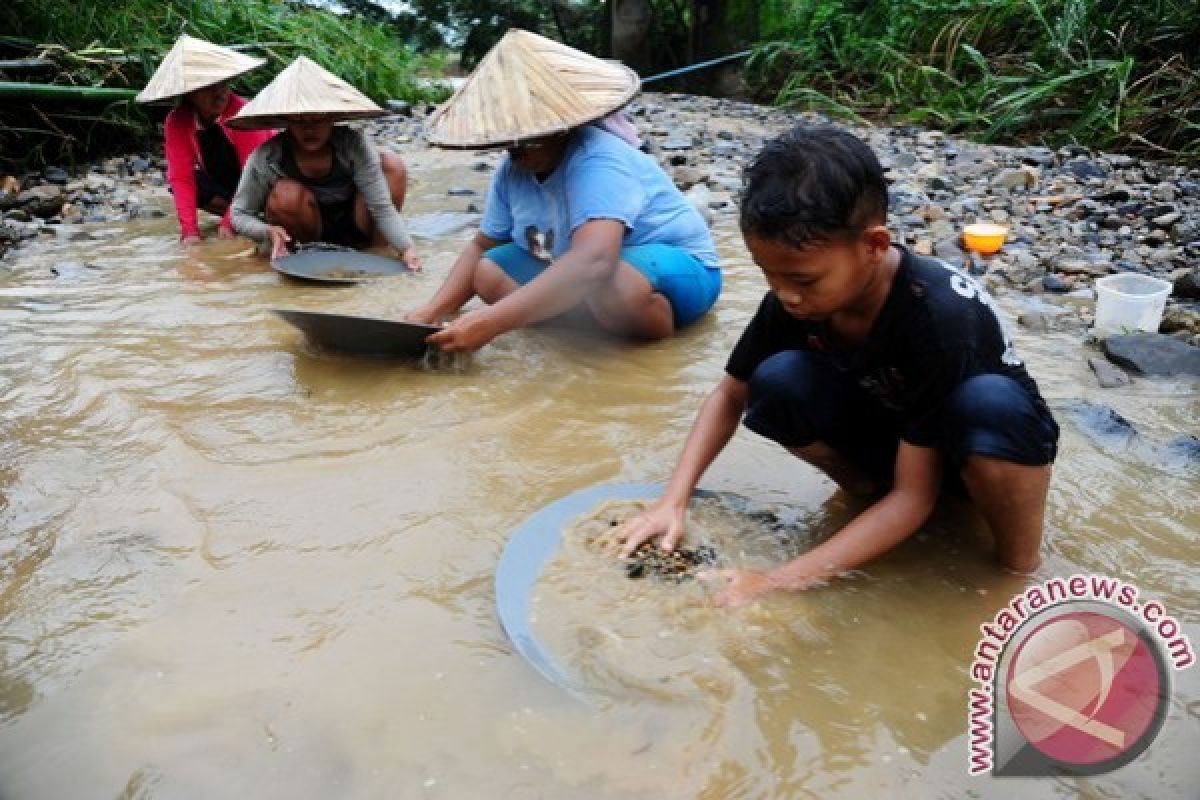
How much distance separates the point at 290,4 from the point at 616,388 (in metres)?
7.48

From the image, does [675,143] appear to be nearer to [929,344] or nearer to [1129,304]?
[1129,304]

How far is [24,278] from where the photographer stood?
3.80 metres

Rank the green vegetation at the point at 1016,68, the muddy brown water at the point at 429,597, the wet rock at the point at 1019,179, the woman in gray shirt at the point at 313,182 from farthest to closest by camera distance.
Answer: the green vegetation at the point at 1016,68 < the wet rock at the point at 1019,179 < the woman in gray shirt at the point at 313,182 < the muddy brown water at the point at 429,597

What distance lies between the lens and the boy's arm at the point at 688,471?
1660 millimetres

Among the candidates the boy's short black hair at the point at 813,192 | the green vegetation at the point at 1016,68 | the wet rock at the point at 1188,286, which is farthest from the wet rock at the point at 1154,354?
the green vegetation at the point at 1016,68

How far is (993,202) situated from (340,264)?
3.01 meters

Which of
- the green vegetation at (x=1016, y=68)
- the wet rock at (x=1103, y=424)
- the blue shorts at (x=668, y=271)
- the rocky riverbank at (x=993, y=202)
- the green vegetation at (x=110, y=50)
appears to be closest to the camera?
the wet rock at (x=1103, y=424)

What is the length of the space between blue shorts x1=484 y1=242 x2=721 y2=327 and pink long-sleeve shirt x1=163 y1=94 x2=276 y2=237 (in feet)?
5.96

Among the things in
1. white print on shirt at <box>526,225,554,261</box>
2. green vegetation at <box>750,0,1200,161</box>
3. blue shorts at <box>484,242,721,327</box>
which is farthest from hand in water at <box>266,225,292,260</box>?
green vegetation at <box>750,0,1200,161</box>

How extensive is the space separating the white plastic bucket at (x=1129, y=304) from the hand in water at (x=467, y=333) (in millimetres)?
1875

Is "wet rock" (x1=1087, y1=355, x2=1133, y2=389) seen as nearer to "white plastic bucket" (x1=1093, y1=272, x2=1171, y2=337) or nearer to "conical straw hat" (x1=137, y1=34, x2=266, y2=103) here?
"white plastic bucket" (x1=1093, y1=272, x2=1171, y2=337)

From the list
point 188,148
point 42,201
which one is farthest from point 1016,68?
point 42,201

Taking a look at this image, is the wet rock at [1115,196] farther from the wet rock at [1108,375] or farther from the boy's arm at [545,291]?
the boy's arm at [545,291]

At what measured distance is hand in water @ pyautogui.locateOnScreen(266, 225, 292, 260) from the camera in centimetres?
369
